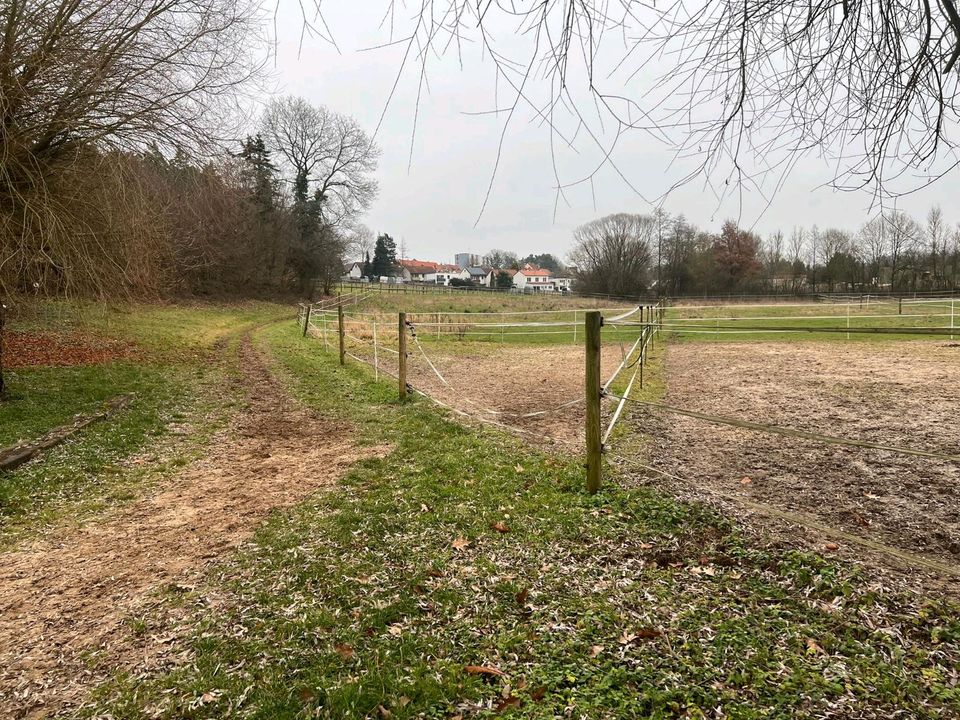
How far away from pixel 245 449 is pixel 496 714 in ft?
16.1

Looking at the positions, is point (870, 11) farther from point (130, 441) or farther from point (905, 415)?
point (130, 441)

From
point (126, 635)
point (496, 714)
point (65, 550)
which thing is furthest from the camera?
point (65, 550)

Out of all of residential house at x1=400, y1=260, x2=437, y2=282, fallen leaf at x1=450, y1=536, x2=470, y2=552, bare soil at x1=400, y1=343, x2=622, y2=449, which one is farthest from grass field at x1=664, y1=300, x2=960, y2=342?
residential house at x1=400, y1=260, x2=437, y2=282


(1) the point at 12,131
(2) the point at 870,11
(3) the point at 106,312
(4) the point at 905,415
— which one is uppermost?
(1) the point at 12,131

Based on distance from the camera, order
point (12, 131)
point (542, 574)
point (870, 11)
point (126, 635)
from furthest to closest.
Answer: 1. point (12, 131)
2. point (542, 574)
3. point (126, 635)
4. point (870, 11)

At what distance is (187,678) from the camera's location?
92.9 inches

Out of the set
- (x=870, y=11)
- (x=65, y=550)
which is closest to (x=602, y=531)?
(x=870, y=11)

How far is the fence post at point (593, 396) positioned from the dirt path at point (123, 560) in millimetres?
2469

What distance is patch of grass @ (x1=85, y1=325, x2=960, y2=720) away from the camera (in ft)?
7.16

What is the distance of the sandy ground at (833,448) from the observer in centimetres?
382

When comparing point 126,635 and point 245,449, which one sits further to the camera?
point 245,449

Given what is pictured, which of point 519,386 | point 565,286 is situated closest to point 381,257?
point 565,286

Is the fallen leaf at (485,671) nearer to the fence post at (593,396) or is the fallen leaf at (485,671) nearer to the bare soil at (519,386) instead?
the fence post at (593,396)

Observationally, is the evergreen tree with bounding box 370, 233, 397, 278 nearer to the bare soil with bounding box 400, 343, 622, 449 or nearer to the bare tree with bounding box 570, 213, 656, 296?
the bare tree with bounding box 570, 213, 656, 296
